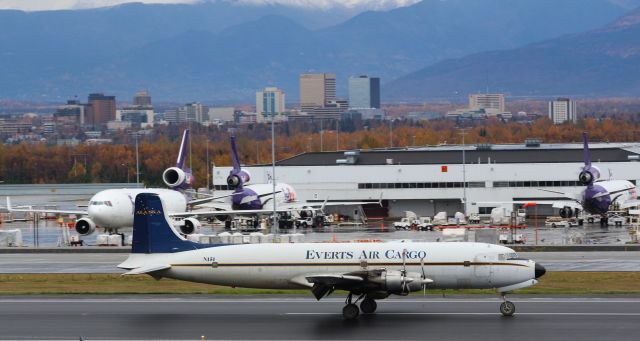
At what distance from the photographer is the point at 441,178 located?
12938 centimetres

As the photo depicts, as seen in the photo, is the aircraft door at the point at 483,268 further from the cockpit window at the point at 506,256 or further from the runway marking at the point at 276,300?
the runway marking at the point at 276,300

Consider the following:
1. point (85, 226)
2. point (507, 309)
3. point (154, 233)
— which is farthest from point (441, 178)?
point (507, 309)

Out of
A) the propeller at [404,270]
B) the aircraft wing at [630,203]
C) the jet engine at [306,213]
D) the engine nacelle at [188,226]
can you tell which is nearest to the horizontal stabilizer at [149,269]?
the propeller at [404,270]

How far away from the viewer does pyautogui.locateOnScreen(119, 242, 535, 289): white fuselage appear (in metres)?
52.6

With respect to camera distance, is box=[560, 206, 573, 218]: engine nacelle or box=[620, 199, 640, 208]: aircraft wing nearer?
box=[560, 206, 573, 218]: engine nacelle

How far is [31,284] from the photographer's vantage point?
6731 centimetres

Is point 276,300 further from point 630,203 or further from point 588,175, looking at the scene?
point 630,203

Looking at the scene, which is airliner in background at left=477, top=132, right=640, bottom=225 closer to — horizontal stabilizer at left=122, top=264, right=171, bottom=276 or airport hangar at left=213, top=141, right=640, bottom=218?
airport hangar at left=213, top=141, right=640, bottom=218

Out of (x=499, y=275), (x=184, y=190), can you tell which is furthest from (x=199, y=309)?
(x=184, y=190)

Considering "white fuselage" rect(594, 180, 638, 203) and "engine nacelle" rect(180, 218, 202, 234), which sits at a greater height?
"white fuselage" rect(594, 180, 638, 203)

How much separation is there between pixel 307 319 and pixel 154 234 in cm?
773

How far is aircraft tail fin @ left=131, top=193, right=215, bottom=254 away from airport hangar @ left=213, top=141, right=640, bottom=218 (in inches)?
2822

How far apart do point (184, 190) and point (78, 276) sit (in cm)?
3806

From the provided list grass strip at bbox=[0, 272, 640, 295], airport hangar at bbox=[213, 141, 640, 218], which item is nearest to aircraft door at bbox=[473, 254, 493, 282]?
grass strip at bbox=[0, 272, 640, 295]
